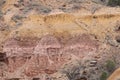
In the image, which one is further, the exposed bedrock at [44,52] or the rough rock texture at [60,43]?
the exposed bedrock at [44,52]

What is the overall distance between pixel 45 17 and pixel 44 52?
22.3 ft

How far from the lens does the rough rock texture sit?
80312 millimetres

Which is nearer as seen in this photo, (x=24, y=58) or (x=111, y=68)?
(x=111, y=68)

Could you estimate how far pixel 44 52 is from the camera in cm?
8300

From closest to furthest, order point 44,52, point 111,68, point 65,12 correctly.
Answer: point 111,68, point 44,52, point 65,12

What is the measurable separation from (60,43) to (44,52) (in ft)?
8.69

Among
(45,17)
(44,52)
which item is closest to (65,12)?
(45,17)

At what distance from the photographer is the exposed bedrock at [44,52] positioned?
269 ft

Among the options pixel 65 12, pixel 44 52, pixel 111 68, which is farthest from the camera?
pixel 65 12

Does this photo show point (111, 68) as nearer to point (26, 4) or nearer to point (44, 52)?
point (44, 52)

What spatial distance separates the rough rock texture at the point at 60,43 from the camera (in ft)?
263

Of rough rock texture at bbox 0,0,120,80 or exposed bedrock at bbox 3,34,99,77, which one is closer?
rough rock texture at bbox 0,0,120,80

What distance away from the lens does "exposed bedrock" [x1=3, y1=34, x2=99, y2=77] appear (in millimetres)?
82062

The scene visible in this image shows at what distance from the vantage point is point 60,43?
84000 mm
